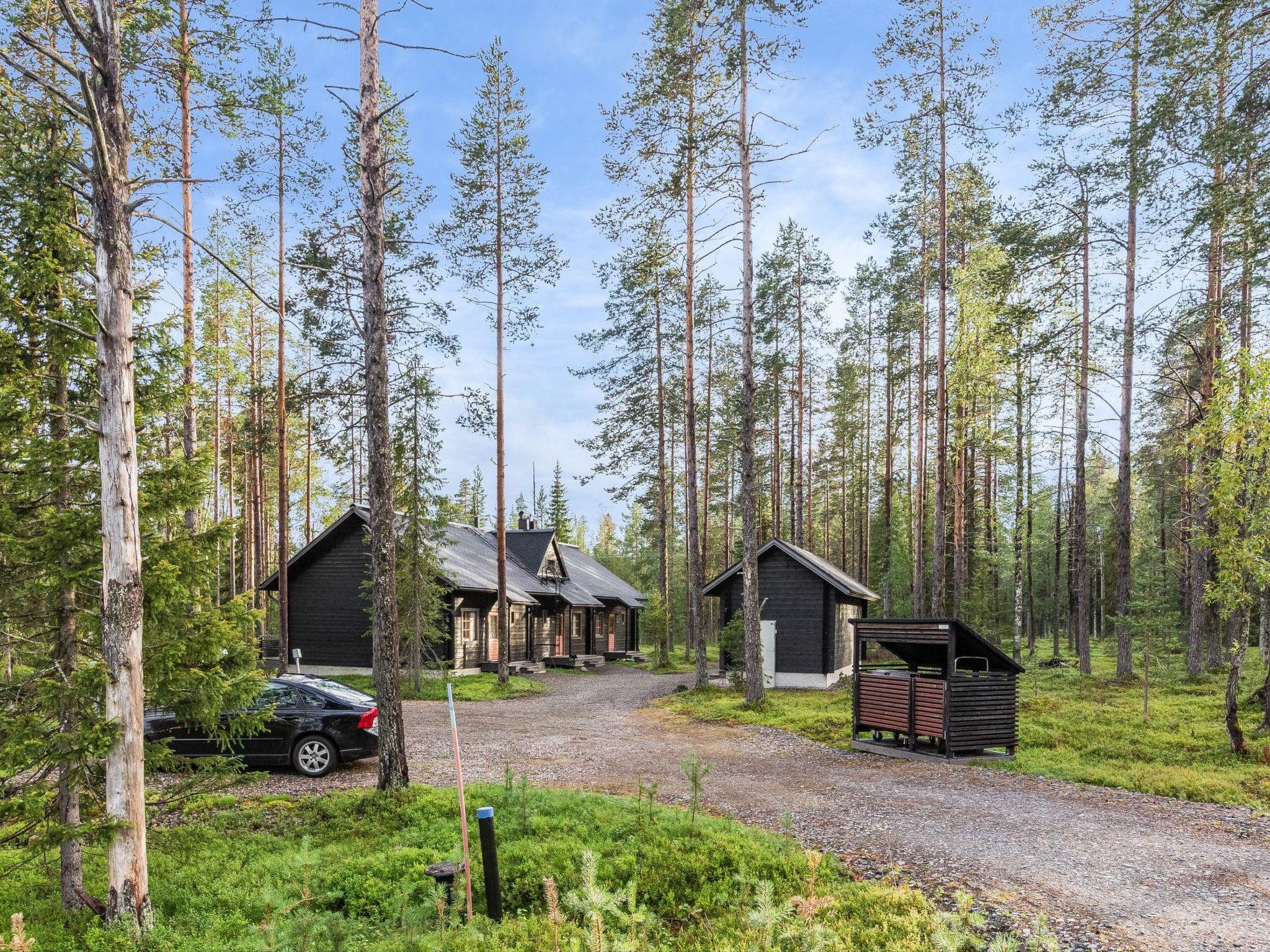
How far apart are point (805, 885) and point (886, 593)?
33.1 meters

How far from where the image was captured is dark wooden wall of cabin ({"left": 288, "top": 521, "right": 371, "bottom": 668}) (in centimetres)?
2586

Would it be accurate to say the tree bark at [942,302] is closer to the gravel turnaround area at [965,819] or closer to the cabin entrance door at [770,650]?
the cabin entrance door at [770,650]

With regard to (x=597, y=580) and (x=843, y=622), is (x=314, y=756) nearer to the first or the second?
(x=843, y=622)

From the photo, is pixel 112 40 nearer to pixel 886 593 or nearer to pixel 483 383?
pixel 483 383

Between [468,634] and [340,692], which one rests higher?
[340,692]

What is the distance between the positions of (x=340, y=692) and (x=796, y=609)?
15915 mm

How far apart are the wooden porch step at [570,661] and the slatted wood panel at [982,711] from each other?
74.8 ft

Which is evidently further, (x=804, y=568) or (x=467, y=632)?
(x=467, y=632)

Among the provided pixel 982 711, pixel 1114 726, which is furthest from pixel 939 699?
pixel 1114 726

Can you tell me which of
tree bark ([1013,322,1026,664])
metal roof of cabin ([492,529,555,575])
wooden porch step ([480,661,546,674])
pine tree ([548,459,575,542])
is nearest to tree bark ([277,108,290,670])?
wooden porch step ([480,661,546,674])

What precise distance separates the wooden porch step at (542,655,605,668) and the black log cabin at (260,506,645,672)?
56 millimetres

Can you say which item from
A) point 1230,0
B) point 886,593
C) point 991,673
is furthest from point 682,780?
point 886,593

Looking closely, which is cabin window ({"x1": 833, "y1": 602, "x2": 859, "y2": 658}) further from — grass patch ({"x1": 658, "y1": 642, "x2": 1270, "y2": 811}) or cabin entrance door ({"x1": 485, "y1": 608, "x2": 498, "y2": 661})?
cabin entrance door ({"x1": 485, "y1": 608, "x2": 498, "y2": 661})

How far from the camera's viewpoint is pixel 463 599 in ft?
87.9
